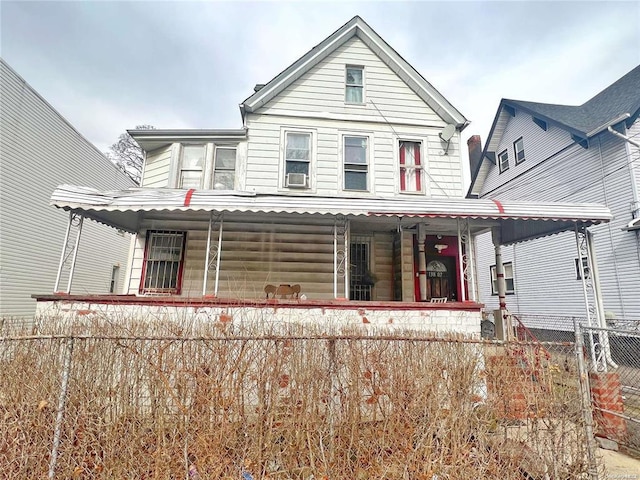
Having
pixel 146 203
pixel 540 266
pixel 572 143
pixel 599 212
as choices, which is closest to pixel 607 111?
pixel 572 143

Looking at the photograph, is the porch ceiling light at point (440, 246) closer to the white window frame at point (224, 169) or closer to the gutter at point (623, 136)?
the white window frame at point (224, 169)

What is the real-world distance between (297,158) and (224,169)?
Result: 2.19 meters

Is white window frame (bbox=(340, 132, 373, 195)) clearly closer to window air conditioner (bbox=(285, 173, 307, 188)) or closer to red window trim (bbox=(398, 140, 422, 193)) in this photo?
red window trim (bbox=(398, 140, 422, 193))

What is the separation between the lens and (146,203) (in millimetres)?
6930

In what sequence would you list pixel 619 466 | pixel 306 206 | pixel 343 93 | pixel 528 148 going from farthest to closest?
1. pixel 528 148
2. pixel 343 93
3. pixel 306 206
4. pixel 619 466

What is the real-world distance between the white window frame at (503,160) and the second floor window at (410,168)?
984 cm

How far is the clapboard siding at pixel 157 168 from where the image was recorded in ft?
32.0

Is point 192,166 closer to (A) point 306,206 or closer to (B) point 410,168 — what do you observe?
(A) point 306,206

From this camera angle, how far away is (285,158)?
32.4 ft

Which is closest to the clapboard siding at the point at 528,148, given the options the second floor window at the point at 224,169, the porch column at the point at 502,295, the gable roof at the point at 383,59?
the gable roof at the point at 383,59

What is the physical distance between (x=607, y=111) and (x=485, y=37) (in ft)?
17.4

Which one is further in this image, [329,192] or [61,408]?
[329,192]

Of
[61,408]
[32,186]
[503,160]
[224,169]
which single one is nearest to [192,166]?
[224,169]

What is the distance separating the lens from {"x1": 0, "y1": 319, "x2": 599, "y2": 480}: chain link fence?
352cm
